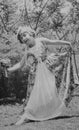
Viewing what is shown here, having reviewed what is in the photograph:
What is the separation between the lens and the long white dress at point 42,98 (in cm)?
591

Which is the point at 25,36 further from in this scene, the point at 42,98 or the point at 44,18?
the point at 44,18

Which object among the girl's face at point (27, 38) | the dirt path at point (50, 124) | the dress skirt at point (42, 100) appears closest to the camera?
the dirt path at point (50, 124)

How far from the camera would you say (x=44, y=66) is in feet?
20.1

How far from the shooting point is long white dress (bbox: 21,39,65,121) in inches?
233

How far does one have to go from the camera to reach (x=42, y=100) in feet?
19.5

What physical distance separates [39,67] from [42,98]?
23.4 inches

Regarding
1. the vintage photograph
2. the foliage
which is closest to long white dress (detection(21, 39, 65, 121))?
the vintage photograph

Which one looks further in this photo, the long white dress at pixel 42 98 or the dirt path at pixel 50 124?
the long white dress at pixel 42 98

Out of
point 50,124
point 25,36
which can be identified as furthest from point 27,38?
point 50,124

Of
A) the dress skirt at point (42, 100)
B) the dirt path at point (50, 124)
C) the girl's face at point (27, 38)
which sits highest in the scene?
the girl's face at point (27, 38)

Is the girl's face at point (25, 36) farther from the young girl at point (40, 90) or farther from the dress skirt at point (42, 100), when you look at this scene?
the dress skirt at point (42, 100)

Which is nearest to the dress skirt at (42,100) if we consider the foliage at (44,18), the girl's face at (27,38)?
the girl's face at (27,38)

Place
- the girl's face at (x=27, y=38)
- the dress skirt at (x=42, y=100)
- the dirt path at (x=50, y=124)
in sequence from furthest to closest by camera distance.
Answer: the girl's face at (x=27, y=38), the dress skirt at (x=42, y=100), the dirt path at (x=50, y=124)

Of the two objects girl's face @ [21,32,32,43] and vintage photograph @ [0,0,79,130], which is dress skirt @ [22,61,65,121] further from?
girl's face @ [21,32,32,43]
